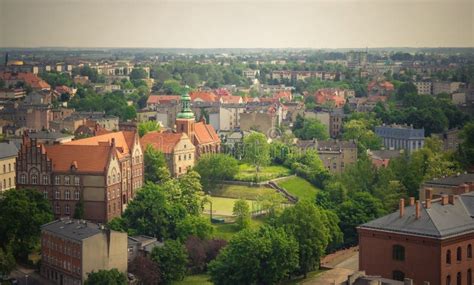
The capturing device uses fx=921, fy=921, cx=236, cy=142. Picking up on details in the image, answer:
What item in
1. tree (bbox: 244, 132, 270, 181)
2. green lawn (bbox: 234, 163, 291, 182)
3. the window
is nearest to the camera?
the window

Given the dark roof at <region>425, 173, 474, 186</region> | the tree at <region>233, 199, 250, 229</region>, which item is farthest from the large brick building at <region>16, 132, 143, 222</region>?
the dark roof at <region>425, 173, 474, 186</region>

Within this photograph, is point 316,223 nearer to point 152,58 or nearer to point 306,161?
point 306,161

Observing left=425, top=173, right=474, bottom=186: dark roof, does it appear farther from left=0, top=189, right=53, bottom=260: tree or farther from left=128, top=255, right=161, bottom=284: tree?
left=0, top=189, right=53, bottom=260: tree

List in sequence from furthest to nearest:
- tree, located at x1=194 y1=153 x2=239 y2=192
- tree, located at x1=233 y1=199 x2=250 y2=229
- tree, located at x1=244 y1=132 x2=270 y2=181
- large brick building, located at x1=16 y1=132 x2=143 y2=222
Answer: tree, located at x1=244 y1=132 x2=270 y2=181
tree, located at x1=194 y1=153 x2=239 y2=192
tree, located at x1=233 y1=199 x2=250 y2=229
large brick building, located at x1=16 y1=132 x2=143 y2=222

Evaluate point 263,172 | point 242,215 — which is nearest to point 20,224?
point 242,215

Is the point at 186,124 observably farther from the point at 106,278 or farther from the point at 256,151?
the point at 106,278

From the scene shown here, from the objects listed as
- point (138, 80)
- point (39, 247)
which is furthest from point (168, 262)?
point (138, 80)
